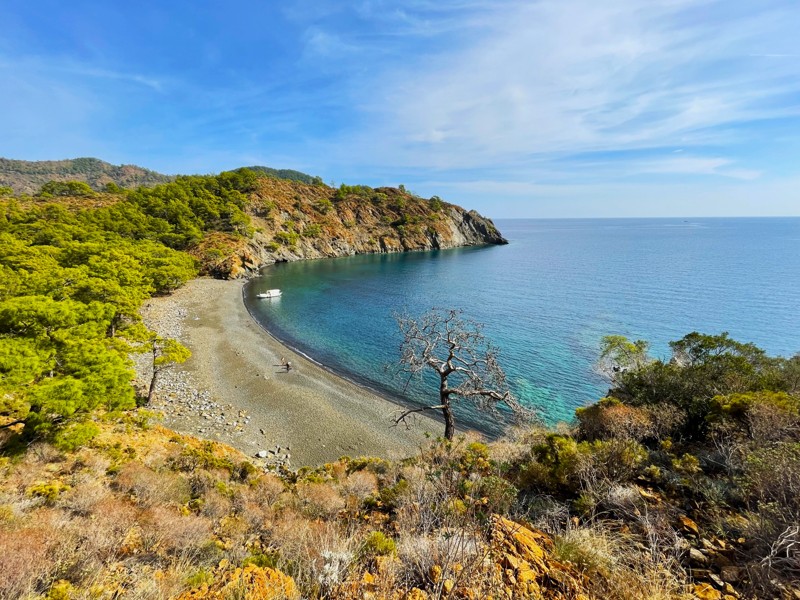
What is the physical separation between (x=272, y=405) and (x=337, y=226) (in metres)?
90.5

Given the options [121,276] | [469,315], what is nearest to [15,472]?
[121,276]

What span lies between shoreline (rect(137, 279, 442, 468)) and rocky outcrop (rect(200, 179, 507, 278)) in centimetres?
3770

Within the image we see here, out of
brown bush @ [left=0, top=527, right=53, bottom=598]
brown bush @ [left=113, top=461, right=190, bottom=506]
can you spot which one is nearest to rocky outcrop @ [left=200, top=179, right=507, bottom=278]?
brown bush @ [left=113, top=461, right=190, bottom=506]

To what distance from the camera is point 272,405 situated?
858 inches

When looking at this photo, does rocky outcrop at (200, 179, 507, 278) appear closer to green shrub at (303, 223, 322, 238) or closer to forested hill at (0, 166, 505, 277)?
green shrub at (303, 223, 322, 238)

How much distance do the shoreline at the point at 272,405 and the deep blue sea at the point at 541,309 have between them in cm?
276

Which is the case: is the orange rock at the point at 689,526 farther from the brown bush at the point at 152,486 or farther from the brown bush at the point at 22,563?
the brown bush at the point at 152,486

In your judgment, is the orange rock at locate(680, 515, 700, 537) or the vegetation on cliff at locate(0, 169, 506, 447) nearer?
the orange rock at locate(680, 515, 700, 537)

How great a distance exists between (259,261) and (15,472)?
71.0m

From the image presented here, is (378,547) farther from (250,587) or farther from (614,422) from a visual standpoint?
(614,422)

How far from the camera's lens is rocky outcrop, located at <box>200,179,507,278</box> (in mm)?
79250

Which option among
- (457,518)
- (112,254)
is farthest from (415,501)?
(112,254)

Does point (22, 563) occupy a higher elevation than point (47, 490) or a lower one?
higher

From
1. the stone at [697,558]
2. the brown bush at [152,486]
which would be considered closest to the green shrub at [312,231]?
the brown bush at [152,486]
